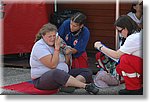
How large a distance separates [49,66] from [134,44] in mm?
925

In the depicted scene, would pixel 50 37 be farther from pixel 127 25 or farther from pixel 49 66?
pixel 127 25

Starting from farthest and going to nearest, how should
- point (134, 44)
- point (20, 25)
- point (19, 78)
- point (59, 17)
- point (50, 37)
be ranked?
point (59, 17), point (20, 25), point (19, 78), point (50, 37), point (134, 44)

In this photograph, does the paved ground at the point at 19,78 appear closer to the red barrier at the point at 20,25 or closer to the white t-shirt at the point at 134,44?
the red barrier at the point at 20,25

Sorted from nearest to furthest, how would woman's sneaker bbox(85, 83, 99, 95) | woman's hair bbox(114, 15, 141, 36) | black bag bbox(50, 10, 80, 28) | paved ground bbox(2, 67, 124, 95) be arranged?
woman's hair bbox(114, 15, 141, 36)
woman's sneaker bbox(85, 83, 99, 95)
paved ground bbox(2, 67, 124, 95)
black bag bbox(50, 10, 80, 28)

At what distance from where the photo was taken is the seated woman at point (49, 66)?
4270 mm

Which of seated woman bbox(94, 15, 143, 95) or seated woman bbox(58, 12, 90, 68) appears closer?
seated woman bbox(94, 15, 143, 95)

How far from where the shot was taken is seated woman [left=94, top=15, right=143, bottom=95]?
13.5 feet

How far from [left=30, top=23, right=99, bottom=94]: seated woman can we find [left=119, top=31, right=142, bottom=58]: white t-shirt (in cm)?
59

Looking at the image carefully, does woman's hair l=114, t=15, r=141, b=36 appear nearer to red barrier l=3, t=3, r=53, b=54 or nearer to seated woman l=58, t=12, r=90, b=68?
seated woman l=58, t=12, r=90, b=68

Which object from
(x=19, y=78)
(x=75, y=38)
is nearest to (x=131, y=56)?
(x=75, y=38)

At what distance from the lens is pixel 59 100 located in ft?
13.2

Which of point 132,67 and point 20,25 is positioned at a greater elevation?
point 20,25

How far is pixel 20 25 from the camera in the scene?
6.24m

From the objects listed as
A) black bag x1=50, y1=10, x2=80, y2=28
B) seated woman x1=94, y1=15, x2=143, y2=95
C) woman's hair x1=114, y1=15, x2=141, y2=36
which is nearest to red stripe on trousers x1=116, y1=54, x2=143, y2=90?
seated woman x1=94, y1=15, x2=143, y2=95
